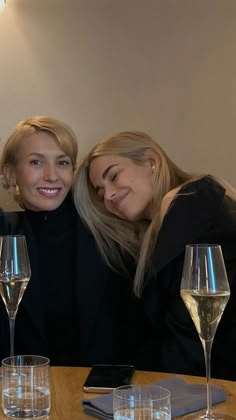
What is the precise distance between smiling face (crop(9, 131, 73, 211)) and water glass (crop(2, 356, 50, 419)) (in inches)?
35.8

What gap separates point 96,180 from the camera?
186 cm

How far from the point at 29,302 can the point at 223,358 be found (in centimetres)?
54

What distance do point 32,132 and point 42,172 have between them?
0.13 meters

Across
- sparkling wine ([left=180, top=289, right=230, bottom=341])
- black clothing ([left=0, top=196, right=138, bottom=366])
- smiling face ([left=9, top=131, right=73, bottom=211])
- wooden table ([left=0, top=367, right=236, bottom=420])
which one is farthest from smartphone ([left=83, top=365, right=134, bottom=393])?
smiling face ([left=9, top=131, right=73, bottom=211])

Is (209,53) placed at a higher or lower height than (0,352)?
higher

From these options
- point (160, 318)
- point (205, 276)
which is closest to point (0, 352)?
point (160, 318)

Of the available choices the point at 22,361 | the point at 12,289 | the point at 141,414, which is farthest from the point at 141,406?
the point at 12,289

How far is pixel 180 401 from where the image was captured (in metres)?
0.93

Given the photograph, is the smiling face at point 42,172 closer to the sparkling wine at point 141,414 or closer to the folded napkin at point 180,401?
the folded napkin at point 180,401

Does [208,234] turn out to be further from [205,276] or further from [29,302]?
[205,276]

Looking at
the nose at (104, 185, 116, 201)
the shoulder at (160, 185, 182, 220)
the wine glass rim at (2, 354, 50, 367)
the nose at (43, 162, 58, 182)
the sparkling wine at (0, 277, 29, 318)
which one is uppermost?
the nose at (43, 162, 58, 182)

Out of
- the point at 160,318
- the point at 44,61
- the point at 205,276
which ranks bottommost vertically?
the point at 160,318

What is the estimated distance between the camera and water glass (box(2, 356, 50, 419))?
896 millimetres

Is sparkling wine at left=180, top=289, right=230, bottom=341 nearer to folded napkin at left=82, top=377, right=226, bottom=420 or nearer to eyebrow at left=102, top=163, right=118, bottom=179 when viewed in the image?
folded napkin at left=82, top=377, right=226, bottom=420
